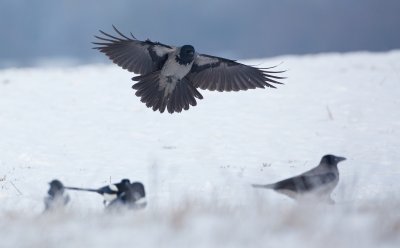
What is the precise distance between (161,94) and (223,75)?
1162 mm

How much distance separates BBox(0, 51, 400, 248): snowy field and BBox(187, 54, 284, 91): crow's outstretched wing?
1273mm

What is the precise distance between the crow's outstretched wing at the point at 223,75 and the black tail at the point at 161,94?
386mm

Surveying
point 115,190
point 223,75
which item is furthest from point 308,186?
point 223,75

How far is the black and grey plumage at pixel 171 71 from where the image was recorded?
10945mm

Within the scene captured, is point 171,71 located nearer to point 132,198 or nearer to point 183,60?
point 183,60

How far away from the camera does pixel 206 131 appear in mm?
16047

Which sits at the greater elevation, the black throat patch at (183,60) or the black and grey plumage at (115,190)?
the black throat patch at (183,60)

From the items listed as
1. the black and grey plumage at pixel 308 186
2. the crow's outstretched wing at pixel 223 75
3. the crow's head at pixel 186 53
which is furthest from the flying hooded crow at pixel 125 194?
the crow's outstretched wing at pixel 223 75

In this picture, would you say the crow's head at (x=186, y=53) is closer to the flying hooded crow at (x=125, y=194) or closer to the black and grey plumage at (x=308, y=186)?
the black and grey plumage at (x=308, y=186)

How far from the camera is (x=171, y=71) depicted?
11.1 m

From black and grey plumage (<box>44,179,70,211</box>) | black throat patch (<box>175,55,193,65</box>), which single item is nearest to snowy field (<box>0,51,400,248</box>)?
black and grey plumage (<box>44,179,70,211</box>)

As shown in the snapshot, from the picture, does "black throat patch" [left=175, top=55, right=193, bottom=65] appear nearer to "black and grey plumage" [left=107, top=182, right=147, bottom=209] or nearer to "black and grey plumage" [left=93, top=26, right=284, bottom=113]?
"black and grey plumage" [left=93, top=26, right=284, bottom=113]

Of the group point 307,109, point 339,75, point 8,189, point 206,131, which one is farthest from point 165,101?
point 339,75

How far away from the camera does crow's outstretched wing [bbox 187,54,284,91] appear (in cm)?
1149
